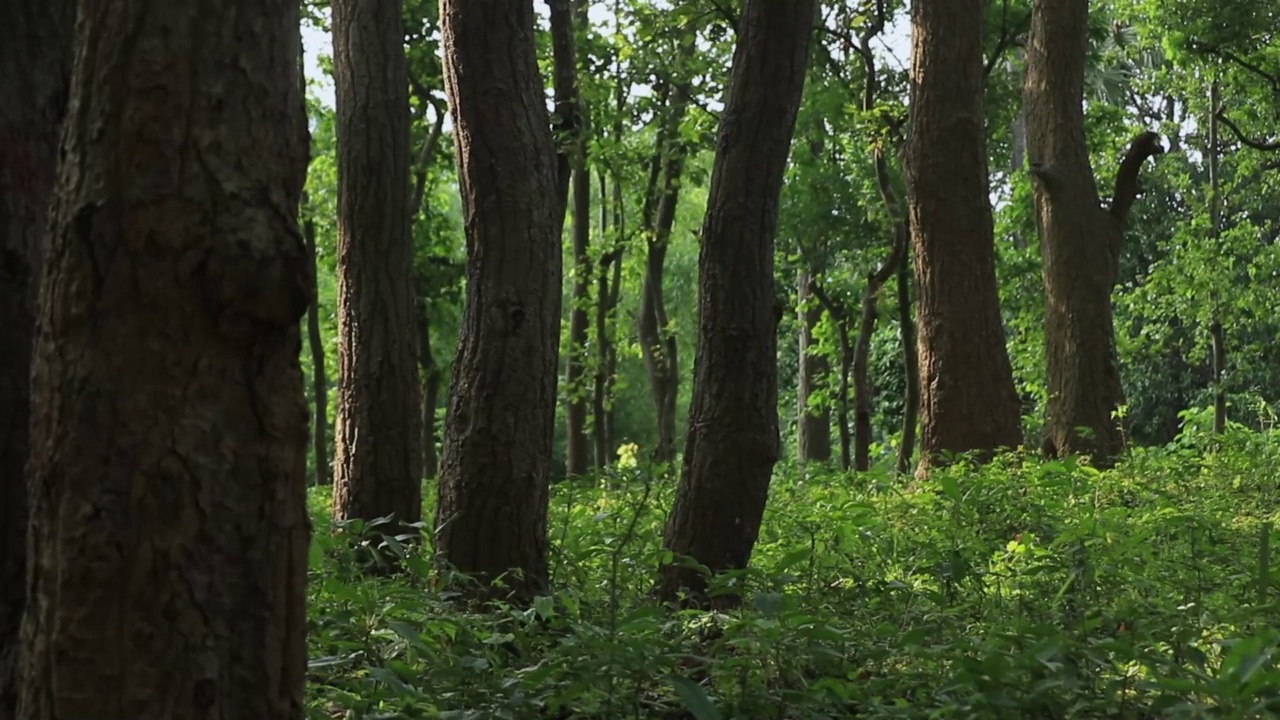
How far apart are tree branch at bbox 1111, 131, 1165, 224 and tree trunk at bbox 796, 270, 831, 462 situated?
401 inches

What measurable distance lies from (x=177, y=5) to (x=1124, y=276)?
130ft

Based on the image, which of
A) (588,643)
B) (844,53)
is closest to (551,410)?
(588,643)

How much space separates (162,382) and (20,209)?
1199 mm

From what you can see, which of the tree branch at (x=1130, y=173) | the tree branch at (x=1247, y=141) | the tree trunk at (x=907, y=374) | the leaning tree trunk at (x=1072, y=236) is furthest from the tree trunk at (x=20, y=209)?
the tree branch at (x=1247, y=141)

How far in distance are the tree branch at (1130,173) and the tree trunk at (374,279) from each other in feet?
27.3

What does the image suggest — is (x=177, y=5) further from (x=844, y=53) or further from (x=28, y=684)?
(x=844, y=53)

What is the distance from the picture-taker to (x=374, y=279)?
359 inches

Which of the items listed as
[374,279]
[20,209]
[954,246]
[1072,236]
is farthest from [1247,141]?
[20,209]

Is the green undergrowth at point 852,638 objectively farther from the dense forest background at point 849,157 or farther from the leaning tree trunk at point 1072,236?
the dense forest background at point 849,157

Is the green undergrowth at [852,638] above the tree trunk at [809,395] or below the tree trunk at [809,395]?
below

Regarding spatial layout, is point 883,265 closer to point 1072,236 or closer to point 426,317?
point 1072,236

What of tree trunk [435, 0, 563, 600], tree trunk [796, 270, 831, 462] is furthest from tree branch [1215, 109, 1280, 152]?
tree trunk [435, 0, 563, 600]

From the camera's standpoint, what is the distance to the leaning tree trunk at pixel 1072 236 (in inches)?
524

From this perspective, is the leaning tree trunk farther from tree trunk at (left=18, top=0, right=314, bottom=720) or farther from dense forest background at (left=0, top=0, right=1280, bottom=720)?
tree trunk at (left=18, top=0, right=314, bottom=720)
